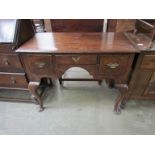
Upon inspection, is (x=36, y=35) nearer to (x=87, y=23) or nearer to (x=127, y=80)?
(x=87, y=23)

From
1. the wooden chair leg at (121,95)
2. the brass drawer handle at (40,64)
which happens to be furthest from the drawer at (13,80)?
the wooden chair leg at (121,95)

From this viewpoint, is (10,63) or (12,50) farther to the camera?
(10,63)

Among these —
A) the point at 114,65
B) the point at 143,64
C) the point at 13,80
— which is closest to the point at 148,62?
the point at 143,64

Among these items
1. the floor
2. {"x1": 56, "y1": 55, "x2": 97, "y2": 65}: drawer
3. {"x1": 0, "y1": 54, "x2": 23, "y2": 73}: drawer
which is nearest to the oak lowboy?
{"x1": 56, "y1": 55, "x2": 97, "y2": 65}: drawer

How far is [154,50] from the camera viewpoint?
1199 mm

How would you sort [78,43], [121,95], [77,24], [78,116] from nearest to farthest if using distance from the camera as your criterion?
[78,43] → [121,95] → [78,116] → [77,24]

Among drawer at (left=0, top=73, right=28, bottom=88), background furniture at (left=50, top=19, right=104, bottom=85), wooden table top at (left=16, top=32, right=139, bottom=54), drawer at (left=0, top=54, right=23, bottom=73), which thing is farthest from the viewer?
background furniture at (left=50, top=19, right=104, bottom=85)

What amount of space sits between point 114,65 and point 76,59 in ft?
1.23

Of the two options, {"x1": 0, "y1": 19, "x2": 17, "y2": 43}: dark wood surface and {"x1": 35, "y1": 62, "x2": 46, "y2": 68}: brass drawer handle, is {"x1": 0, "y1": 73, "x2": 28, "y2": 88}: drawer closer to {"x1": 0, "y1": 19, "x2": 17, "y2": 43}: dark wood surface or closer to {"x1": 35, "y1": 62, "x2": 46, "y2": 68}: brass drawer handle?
{"x1": 35, "y1": 62, "x2": 46, "y2": 68}: brass drawer handle

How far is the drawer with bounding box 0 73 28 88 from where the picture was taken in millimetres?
1507

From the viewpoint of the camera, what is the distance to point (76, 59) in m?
1.25

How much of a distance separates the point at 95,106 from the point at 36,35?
3.97 feet

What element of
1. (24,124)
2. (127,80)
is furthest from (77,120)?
(127,80)

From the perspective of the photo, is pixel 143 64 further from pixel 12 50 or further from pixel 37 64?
pixel 12 50
